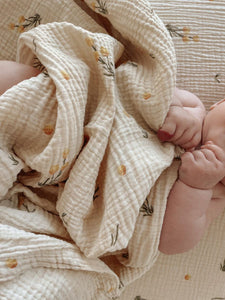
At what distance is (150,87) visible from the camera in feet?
2.65

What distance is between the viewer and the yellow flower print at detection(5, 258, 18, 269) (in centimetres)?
69

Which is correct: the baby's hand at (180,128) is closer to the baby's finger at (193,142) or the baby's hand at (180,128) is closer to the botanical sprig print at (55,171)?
the baby's finger at (193,142)

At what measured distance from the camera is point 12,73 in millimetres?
795

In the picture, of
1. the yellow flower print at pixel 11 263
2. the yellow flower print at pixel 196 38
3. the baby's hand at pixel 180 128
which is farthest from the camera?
the yellow flower print at pixel 196 38

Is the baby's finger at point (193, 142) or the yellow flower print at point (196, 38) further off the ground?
the yellow flower print at point (196, 38)

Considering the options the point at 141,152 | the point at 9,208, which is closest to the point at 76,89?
the point at 141,152

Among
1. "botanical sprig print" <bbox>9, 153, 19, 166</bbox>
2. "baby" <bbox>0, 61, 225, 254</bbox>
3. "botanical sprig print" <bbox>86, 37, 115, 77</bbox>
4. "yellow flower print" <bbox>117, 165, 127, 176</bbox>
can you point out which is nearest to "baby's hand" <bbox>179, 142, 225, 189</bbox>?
"baby" <bbox>0, 61, 225, 254</bbox>

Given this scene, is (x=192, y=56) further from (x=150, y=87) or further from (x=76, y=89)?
(x=76, y=89)

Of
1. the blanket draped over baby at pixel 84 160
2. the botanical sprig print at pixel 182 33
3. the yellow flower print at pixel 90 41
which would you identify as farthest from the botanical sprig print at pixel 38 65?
the botanical sprig print at pixel 182 33

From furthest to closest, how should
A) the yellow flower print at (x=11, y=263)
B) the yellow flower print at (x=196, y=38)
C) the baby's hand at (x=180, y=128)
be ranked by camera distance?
the yellow flower print at (x=196, y=38) → the baby's hand at (x=180, y=128) → the yellow flower print at (x=11, y=263)

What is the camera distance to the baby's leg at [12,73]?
2.57 ft

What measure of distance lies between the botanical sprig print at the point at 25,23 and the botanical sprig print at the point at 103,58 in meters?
0.24

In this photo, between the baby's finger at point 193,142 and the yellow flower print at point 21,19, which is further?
the yellow flower print at point 21,19

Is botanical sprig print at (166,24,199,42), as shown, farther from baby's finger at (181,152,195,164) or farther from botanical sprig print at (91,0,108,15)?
baby's finger at (181,152,195,164)
